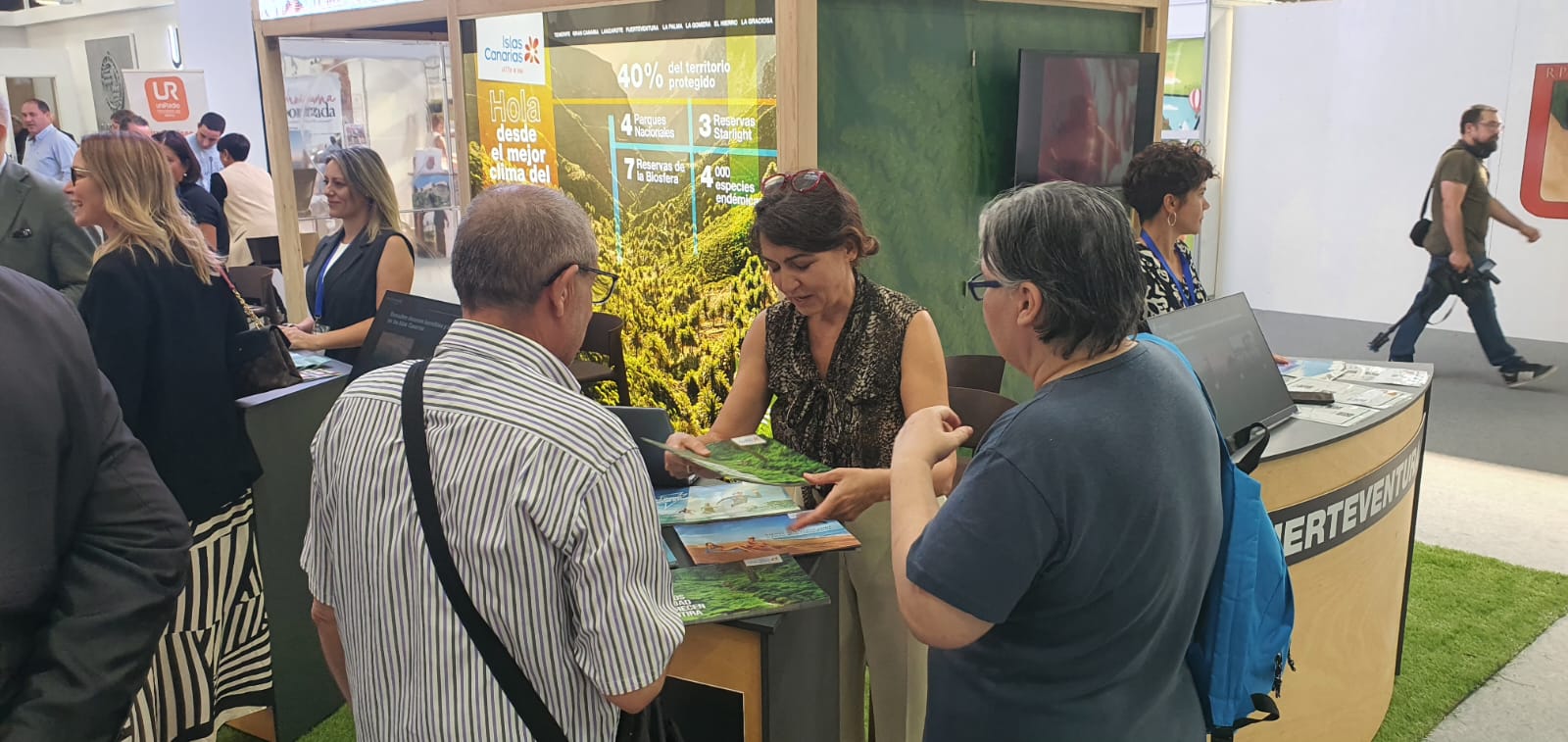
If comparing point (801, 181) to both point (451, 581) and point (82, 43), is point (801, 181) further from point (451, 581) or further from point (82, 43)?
point (82, 43)

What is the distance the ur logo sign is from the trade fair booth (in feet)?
13.0

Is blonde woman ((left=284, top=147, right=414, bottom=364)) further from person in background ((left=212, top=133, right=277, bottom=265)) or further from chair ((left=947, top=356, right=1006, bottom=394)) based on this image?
person in background ((left=212, top=133, right=277, bottom=265))

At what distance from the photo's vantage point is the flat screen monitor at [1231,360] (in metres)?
2.39

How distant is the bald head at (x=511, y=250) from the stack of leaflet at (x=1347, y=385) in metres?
2.04

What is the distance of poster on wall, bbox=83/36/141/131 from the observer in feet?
38.2

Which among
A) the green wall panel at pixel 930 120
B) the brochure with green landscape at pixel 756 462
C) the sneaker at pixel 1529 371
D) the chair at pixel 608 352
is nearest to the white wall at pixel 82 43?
the chair at pixel 608 352

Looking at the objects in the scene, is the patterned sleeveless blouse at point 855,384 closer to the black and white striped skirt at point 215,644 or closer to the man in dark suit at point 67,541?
the man in dark suit at point 67,541

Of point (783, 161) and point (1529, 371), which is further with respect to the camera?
point (1529, 371)

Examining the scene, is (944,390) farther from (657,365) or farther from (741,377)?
(657,365)

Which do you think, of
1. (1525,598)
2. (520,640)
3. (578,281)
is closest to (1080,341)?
(578,281)

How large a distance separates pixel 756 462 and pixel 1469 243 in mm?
6510

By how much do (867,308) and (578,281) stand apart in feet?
3.15

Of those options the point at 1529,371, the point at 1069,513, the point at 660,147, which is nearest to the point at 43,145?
the point at 660,147

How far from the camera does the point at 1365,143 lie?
8258 millimetres
